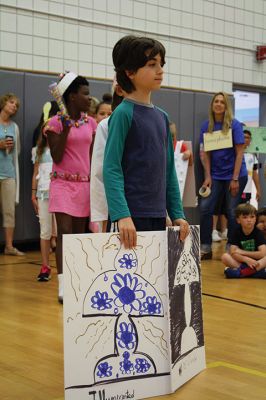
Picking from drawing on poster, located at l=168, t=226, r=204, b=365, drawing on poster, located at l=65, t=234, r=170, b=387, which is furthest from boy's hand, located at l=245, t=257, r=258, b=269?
drawing on poster, located at l=65, t=234, r=170, b=387

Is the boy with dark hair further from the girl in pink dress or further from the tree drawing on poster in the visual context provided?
the girl in pink dress

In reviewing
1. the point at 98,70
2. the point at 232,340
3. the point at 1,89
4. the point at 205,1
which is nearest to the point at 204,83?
the point at 205,1

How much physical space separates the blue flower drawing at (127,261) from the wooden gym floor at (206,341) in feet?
1.82

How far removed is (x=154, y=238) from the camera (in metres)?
2.75

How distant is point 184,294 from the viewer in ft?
9.61

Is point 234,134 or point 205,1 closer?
point 234,134

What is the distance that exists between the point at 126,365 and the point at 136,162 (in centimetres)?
82

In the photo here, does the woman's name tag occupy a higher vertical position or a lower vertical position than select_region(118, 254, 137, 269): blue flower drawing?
higher

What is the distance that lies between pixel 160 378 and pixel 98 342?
1.09 feet

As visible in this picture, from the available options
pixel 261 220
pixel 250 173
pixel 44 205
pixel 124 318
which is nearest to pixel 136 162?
pixel 124 318

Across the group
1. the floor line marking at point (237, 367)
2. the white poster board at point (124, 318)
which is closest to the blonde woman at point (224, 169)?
the floor line marking at point (237, 367)

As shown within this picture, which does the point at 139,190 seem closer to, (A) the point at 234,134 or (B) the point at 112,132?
(B) the point at 112,132

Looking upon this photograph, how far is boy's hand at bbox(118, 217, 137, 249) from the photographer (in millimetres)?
2611

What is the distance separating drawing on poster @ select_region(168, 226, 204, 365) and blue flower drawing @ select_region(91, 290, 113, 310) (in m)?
0.29
